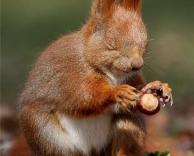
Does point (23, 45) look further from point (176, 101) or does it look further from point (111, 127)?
point (111, 127)

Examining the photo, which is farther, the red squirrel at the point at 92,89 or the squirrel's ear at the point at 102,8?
the squirrel's ear at the point at 102,8

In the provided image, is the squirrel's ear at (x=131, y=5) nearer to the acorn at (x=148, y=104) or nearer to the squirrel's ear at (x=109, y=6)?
the squirrel's ear at (x=109, y=6)

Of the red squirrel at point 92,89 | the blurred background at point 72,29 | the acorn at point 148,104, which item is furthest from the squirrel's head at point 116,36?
the blurred background at point 72,29

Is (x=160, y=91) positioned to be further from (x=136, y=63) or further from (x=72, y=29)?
(x=72, y=29)

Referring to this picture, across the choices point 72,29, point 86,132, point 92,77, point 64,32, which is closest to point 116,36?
point 92,77

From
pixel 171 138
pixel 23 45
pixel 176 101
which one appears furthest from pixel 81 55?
pixel 23 45

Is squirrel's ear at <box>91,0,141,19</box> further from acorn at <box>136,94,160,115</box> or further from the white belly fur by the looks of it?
the white belly fur

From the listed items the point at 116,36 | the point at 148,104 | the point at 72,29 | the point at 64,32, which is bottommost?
the point at 64,32
